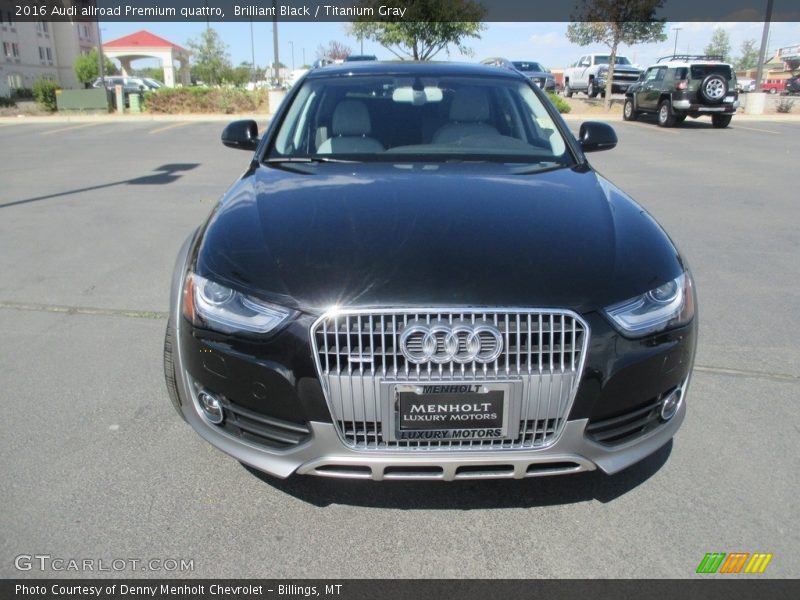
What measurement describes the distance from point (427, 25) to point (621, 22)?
7.20 meters

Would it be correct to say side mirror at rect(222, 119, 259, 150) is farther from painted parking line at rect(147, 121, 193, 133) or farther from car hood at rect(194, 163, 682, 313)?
painted parking line at rect(147, 121, 193, 133)

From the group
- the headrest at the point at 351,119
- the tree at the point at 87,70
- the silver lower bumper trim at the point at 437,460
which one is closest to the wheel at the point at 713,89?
the headrest at the point at 351,119

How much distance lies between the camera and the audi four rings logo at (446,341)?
2127 mm

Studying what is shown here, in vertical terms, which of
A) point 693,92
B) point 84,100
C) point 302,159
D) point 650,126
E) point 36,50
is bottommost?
point 650,126

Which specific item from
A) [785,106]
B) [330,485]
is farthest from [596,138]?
[785,106]

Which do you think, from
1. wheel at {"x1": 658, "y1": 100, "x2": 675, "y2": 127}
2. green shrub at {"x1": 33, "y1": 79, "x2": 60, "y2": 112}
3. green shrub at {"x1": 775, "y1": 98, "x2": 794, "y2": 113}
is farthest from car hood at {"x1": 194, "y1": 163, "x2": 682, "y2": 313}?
green shrub at {"x1": 775, "y1": 98, "x2": 794, "y2": 113}

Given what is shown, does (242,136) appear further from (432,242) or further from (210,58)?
(210,58)

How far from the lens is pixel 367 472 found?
2.28m

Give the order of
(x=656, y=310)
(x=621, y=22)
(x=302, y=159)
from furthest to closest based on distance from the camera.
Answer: (x=621, y=22), (x=302, y=159), (x=656, y=310)

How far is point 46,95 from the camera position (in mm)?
26203

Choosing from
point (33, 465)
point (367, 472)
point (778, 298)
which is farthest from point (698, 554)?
point (778, 298)

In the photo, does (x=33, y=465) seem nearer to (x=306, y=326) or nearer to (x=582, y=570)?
(x=306, y=326)

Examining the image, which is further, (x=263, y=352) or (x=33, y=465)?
(x=33, y=465)

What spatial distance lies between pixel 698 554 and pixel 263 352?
5.38ft
